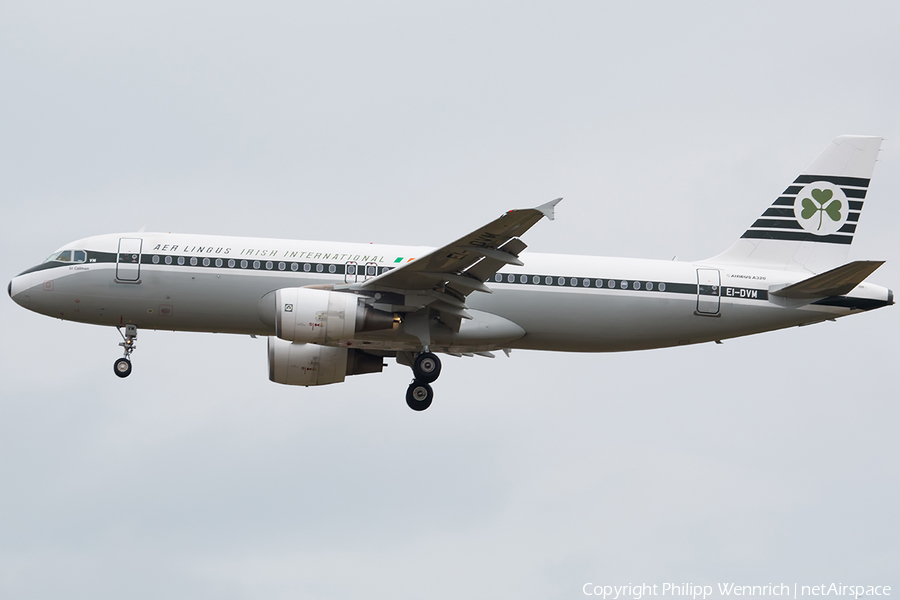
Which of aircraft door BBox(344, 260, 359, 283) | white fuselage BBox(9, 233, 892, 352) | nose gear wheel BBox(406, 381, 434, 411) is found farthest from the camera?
nose gear wheel BBox(406, 381, 434, 411)

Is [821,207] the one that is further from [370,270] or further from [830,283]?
[370,270]

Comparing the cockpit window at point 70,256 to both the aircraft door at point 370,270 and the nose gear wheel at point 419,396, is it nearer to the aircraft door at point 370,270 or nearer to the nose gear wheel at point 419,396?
the aircraft door at point 370,270

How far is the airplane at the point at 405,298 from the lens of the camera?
2980 cm

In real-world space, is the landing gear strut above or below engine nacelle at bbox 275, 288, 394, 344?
below

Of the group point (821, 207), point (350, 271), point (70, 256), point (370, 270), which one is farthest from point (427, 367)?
point (821, 207)

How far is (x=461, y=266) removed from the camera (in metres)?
29.0

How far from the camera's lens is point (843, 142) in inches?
1404

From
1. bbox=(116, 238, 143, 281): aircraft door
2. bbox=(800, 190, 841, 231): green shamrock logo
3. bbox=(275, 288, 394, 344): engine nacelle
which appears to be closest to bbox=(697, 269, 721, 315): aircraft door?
bbox=(800, 190, 841, 231): green shamrock logo

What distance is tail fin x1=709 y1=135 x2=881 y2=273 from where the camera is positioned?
111 ft

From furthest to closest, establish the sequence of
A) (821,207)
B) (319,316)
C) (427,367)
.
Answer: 1. (821,207)
2. (427,367)
3. (319,316)

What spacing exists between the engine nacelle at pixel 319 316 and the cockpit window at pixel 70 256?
617 centimetres

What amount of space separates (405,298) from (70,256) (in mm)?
9610

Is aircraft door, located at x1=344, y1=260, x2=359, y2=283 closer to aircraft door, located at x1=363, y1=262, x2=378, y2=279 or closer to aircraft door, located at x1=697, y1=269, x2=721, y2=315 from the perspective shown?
aircraft door, located at x1=363, y1=262, x2=378, y2=279

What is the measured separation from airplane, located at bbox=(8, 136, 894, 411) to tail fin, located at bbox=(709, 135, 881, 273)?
1.03 m
